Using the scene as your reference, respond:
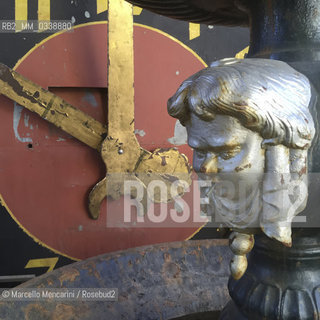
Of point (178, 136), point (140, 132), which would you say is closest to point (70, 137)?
point (140, 132)

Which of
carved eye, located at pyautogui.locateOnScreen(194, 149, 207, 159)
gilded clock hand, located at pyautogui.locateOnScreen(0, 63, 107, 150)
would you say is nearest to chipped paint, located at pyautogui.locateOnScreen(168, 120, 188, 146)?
gilded clock hand, located at pyautogui.locateOnScreen(0, 63, 107, 150)

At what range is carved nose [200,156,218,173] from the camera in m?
0.42

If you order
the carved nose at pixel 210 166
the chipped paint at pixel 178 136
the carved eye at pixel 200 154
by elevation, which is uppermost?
the chipped paint at pixel 178 136

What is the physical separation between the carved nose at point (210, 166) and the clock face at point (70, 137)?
→ 107 cm

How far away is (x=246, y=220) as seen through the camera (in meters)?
0.42

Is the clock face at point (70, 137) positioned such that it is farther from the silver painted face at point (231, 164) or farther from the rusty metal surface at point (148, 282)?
the silver painted face at point (231, 164)

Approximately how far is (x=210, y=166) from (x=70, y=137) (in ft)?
3.65

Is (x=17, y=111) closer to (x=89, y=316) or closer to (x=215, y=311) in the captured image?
(x=89, y=316)

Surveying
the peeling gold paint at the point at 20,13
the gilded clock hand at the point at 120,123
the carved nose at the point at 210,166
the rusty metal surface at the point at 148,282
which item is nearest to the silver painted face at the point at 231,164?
the carved nose at the point at 210,166

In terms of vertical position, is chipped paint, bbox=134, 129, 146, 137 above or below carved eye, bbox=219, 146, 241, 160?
above

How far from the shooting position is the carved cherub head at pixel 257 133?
1.25 feet

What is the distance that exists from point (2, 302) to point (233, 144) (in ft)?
1.62

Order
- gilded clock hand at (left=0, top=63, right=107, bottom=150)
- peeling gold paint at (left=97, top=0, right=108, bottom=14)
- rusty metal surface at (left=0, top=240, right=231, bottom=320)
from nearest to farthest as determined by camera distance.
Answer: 1. rusty metal surface at (left=0, top=240, right=231, bottom=320)
2. gilded clock hand at (left=0, top=63, right=107, bottom=150)
3. peeling gold paint at (left=97, top=0, right=108, bottom=14)

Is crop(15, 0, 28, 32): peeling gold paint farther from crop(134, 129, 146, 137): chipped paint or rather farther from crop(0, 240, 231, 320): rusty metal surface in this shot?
crop(0, 240, 231, 320): rusty metal surface
